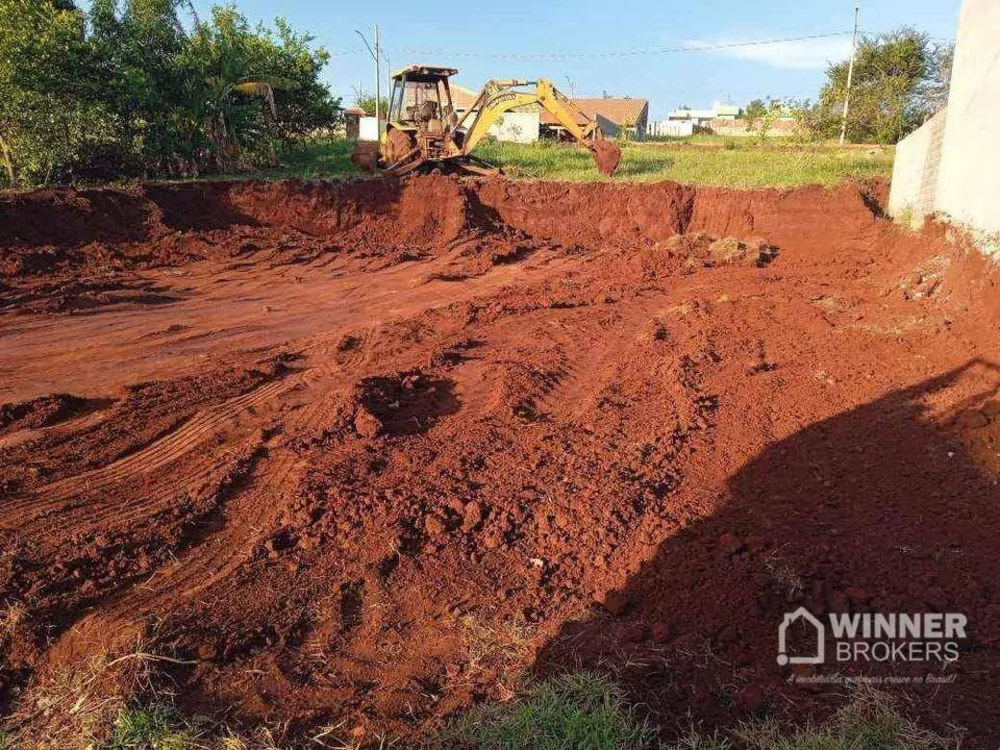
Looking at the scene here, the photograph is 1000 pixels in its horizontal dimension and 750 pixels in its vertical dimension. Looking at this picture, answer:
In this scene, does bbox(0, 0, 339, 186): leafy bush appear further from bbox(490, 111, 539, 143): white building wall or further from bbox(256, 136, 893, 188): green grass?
bbox(490, 111, 539, 143): white building wall

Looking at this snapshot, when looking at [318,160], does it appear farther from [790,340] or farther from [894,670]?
[894,670]

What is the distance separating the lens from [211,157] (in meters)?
20.2

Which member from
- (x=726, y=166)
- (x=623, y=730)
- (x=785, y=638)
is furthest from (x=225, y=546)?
(x=726, y=166)

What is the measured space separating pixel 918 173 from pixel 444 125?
1152 centimetres

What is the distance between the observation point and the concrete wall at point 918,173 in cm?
1089

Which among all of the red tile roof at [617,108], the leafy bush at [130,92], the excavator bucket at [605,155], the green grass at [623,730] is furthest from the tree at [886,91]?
the red tile roof at [617,108]

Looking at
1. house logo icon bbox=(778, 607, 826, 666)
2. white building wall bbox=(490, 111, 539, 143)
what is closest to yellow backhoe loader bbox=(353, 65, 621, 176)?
house logo icon bbox=(778, 607, 826, 666)

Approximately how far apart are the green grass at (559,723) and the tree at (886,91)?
20884 mm

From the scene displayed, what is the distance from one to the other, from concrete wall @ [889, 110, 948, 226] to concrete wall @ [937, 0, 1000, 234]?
63cm

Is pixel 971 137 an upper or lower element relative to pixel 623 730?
upper

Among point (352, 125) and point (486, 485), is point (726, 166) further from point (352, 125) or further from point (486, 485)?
point (352, 125)

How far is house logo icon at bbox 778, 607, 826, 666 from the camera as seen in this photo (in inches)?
127

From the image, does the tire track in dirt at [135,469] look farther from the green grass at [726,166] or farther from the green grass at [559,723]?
the green grass at [726,166]

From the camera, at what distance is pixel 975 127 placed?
8.77 meters
